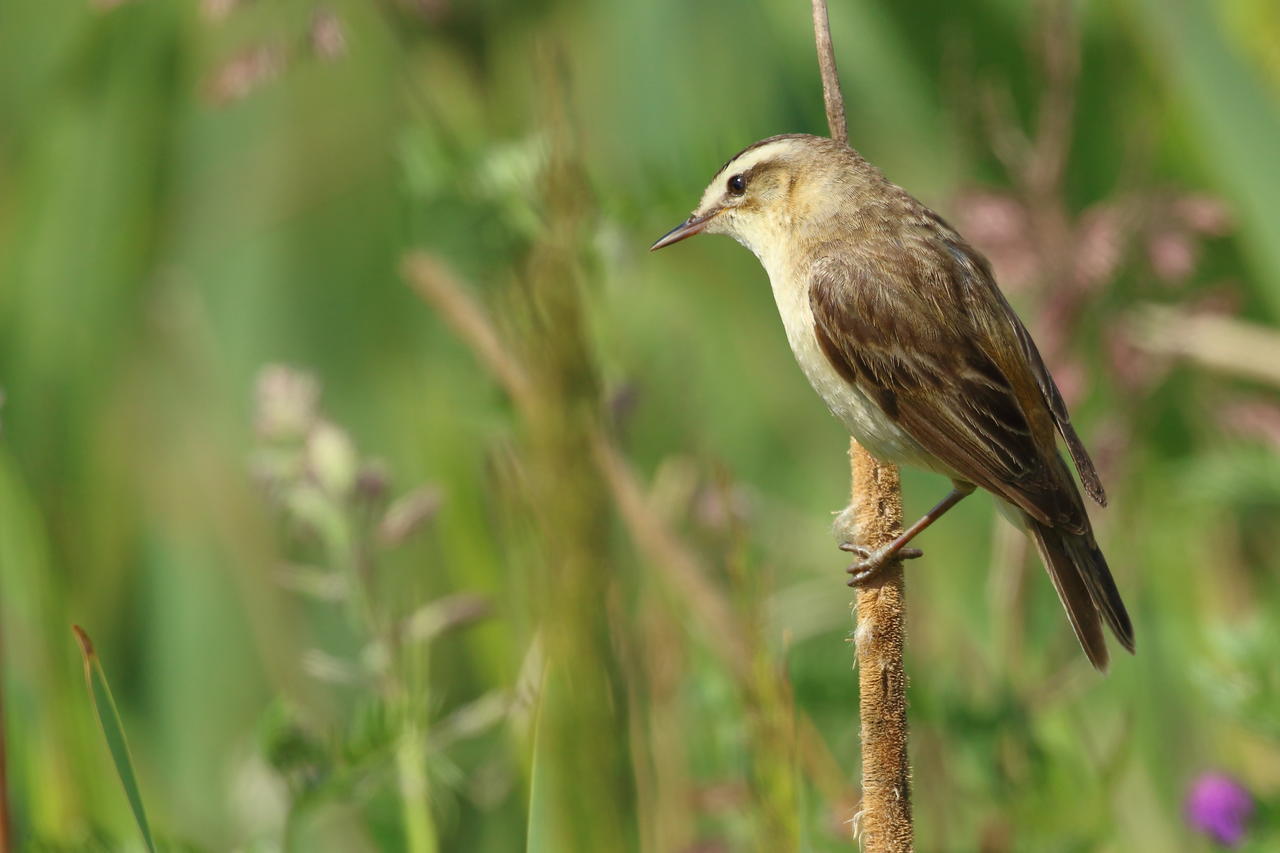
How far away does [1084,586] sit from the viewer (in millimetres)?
2314

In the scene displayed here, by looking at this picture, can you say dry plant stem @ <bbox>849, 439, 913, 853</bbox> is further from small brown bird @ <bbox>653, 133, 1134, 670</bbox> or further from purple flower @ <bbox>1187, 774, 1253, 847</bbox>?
purple flower @ <bbox>1187, 774, 1253, 847</bbox>

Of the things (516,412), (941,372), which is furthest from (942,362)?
(516,412)

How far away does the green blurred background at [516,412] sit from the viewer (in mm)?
2471

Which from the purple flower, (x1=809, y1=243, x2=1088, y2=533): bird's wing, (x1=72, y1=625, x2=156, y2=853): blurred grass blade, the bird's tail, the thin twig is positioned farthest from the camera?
the purple flower

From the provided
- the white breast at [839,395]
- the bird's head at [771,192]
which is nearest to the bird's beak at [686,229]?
the bird's head at [771,192]

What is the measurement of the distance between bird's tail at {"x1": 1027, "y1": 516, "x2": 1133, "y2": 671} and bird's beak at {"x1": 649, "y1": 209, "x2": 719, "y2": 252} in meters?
0.82

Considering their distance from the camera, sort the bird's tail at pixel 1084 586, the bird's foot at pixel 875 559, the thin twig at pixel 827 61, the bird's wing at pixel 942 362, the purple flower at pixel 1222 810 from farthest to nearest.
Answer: the purple flower at pixel 1222 810
the bird's wing at pixel 942 362
the bird's tail at pixel 1084 586
the thin twig at pixel 827 61
the bird's foot at pixel 875 559

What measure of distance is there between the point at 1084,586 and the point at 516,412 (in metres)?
0.96

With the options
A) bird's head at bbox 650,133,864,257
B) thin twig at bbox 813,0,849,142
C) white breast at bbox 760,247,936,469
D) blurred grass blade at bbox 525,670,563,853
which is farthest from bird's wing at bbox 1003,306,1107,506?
blurred grass blade at bbox 525,670,563,853

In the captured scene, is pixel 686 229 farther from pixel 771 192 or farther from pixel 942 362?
pixel 942 362

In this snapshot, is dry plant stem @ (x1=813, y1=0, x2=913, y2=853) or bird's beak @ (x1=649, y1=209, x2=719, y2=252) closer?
dry plant stem @ (x1=813, y1=0, x2=913, y2=853)

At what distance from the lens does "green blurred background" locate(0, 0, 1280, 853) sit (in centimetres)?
247

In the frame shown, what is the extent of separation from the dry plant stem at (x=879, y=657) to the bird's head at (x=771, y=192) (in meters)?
0.76

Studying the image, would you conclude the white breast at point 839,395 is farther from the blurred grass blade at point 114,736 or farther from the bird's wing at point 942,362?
the blurred grass blade at point 114,736
